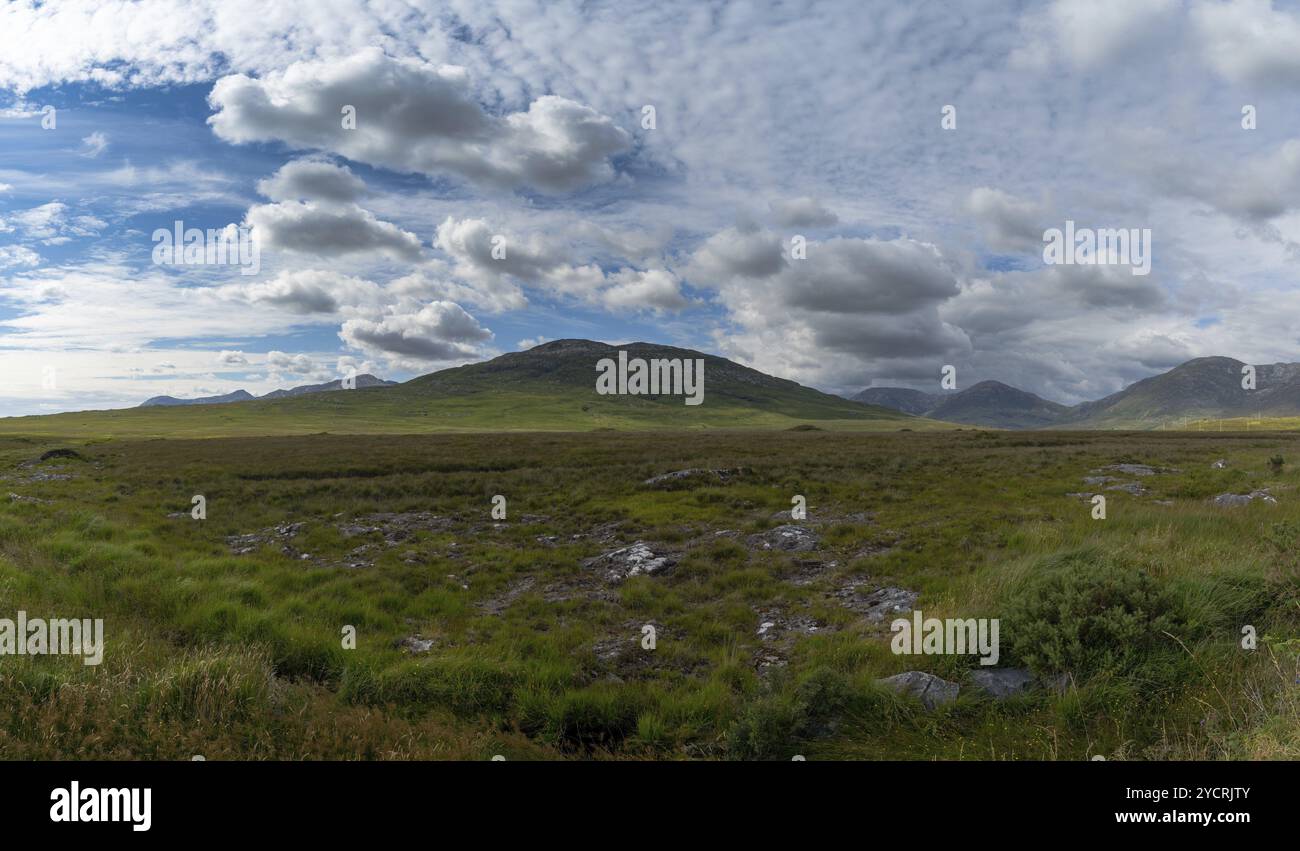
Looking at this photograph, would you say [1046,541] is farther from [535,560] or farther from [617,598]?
[535,560]

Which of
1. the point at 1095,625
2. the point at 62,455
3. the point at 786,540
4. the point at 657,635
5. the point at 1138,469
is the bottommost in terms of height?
the point at 657,635

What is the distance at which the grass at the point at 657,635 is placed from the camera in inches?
231

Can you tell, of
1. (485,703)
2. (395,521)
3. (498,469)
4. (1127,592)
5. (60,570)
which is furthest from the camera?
(498,469)

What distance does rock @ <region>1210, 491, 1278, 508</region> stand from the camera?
17658mm

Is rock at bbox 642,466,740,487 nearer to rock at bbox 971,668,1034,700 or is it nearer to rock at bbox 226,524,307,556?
rock at bbox 226,524,307,556

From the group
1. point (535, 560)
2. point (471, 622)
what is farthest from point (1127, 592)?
point (535, 560)

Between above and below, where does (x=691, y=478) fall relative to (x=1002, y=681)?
above

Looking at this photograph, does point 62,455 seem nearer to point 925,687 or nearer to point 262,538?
point 262,538

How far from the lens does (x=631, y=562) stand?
641 inches

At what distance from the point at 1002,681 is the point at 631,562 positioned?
10.5 metres

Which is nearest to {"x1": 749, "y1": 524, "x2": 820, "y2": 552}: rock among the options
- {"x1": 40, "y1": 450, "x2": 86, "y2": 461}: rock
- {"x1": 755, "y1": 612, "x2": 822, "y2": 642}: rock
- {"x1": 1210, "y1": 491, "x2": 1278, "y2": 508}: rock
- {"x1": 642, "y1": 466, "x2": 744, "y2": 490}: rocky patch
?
{"x1": 755, "y1": 612, "x2": 822, "y2": 642}: rock

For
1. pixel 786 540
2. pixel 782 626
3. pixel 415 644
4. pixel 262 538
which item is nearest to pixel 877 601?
pixel 782 626

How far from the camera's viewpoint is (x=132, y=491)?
31062 mm
